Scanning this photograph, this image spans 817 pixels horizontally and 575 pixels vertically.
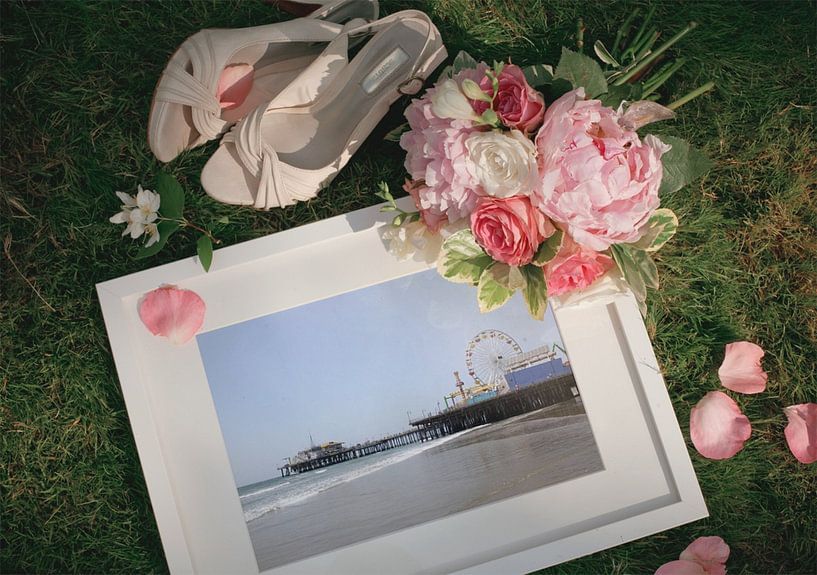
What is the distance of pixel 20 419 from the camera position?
1.19 m

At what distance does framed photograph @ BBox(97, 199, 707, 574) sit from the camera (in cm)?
116

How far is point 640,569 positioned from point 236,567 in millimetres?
748

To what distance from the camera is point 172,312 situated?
1141 mm

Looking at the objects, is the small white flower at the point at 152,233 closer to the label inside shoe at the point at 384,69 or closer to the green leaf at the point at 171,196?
the green leaf at the point at 171,196

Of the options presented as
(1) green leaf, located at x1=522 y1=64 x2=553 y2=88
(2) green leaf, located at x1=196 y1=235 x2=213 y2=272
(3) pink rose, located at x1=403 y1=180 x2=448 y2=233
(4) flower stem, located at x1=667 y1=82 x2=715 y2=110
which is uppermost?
(1) green leaf, located at x1=522 y1=64 x2=553 y2=88

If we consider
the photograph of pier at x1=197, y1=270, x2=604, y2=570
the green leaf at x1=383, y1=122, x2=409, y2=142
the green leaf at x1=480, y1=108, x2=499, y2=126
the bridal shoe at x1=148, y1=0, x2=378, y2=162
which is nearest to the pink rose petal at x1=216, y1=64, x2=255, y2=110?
the bridal shoe at x1=148, y1=0, x2=378, y2=162

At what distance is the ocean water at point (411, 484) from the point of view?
116cm

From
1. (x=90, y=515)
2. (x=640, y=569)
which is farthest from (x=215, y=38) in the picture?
(x=640, y=569)

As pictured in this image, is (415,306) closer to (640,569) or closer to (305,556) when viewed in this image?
(305,556)

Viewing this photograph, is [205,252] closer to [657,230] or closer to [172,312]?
[172,312]

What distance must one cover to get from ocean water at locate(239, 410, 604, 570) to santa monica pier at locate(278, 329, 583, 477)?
0.06ft

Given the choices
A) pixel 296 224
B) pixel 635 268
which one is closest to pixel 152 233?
pixel 296 224

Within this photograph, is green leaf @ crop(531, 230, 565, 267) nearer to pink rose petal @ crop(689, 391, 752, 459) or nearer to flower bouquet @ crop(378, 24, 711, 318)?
flower bouquet @ crop(378, 24, 711, 318)

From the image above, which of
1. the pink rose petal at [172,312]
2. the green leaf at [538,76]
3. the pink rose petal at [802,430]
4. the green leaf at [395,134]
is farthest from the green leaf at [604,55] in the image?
A: the pink rose petal at [172,312]
